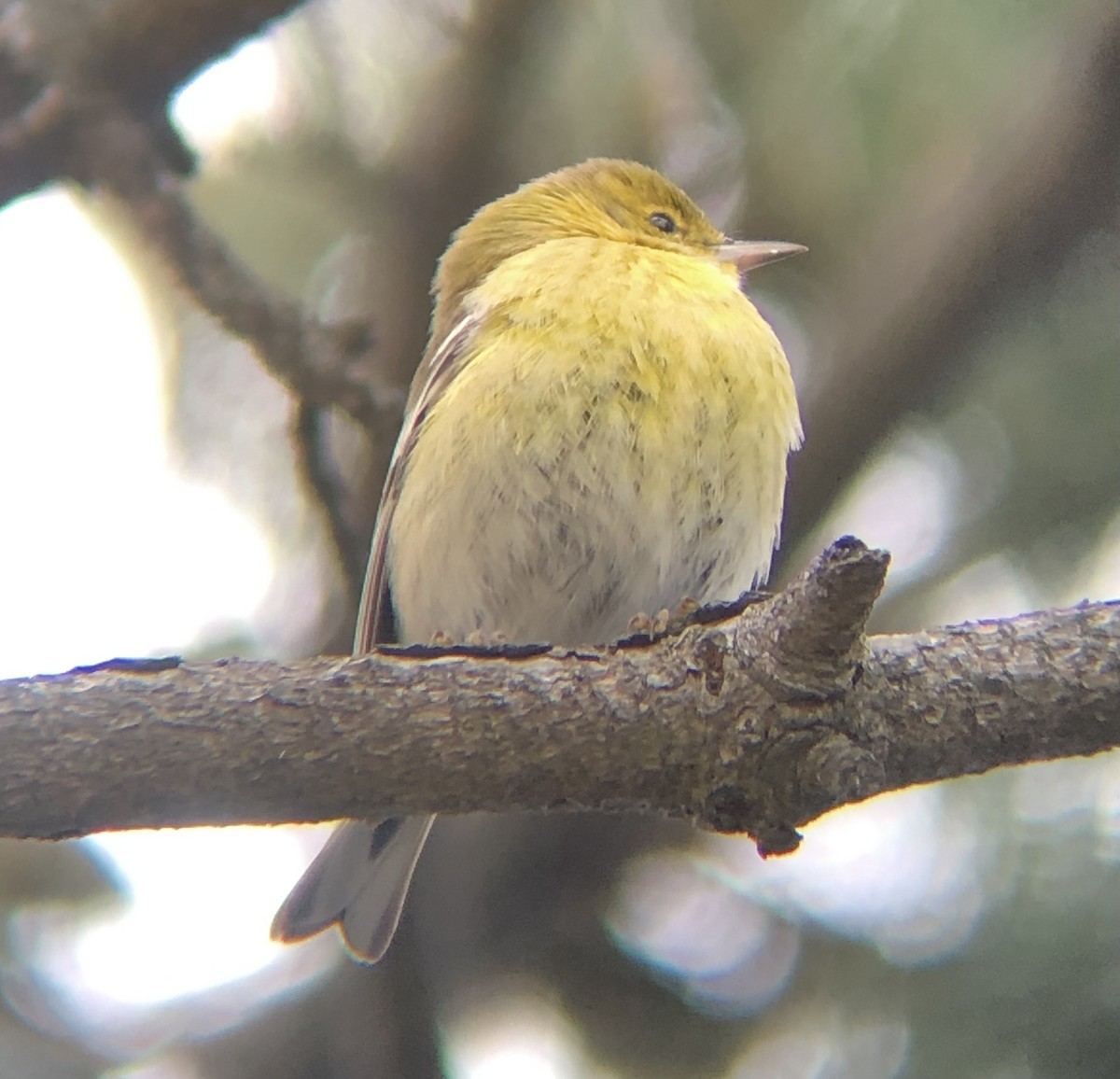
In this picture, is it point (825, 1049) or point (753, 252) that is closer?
point (825, 1049)

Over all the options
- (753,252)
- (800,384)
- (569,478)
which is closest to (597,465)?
(569,478)

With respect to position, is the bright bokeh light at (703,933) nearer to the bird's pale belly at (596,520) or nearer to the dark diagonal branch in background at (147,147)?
the bird's pale belly at (596,520)

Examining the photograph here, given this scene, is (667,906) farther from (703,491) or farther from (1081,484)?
(1081,484)

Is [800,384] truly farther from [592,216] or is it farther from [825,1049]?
[825,1049]

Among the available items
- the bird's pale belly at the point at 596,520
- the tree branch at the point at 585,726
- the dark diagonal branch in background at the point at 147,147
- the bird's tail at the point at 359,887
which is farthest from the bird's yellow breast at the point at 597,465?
the tree branch at the point at 585,726

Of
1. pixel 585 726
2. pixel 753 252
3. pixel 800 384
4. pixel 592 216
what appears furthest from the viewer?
pixel 592 216

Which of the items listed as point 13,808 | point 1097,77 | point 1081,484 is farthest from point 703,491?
point 13,808

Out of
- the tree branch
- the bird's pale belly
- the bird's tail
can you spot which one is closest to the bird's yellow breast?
the bird's pale belly

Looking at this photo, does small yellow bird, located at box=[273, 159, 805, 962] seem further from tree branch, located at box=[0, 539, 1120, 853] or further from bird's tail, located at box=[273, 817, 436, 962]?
tree branch, located at box=[0, 539, 1120, 853]
